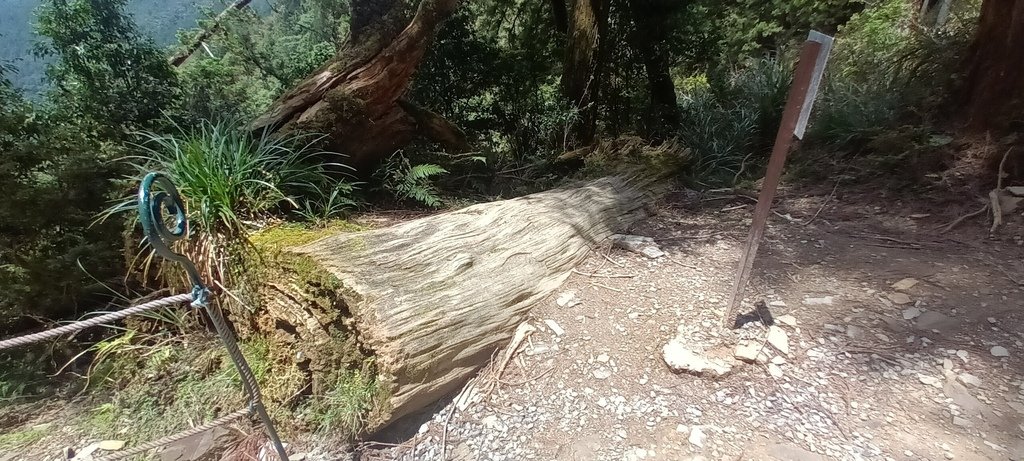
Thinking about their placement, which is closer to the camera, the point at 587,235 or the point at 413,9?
the point at 587,235

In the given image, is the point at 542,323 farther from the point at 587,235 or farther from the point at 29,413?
the point at 29,413

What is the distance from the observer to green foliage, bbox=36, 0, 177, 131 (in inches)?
146

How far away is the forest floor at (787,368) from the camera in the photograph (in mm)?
1906

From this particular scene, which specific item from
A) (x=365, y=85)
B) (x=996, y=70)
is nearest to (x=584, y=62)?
(x=365, y=85)

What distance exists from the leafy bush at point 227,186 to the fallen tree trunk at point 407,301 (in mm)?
409

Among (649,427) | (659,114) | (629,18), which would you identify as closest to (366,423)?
(649,427)

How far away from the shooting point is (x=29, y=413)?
8.75 ft

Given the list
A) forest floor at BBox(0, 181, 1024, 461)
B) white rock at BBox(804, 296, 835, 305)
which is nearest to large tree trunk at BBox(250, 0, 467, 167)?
forest floor at BBox(0, 181, 1024, 461)

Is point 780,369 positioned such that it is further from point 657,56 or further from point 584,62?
point 657,56

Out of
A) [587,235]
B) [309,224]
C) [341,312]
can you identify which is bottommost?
[587,235]

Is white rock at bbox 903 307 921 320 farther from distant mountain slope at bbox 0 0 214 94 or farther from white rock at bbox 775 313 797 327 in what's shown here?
distant mountain slope at bbox 0 0 214 94

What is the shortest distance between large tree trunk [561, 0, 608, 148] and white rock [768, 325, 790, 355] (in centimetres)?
397

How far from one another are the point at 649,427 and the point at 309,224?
88.7 inches

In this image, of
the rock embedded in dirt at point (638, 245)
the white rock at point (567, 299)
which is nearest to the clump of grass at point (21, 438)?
the white rock at point (567, 299)
